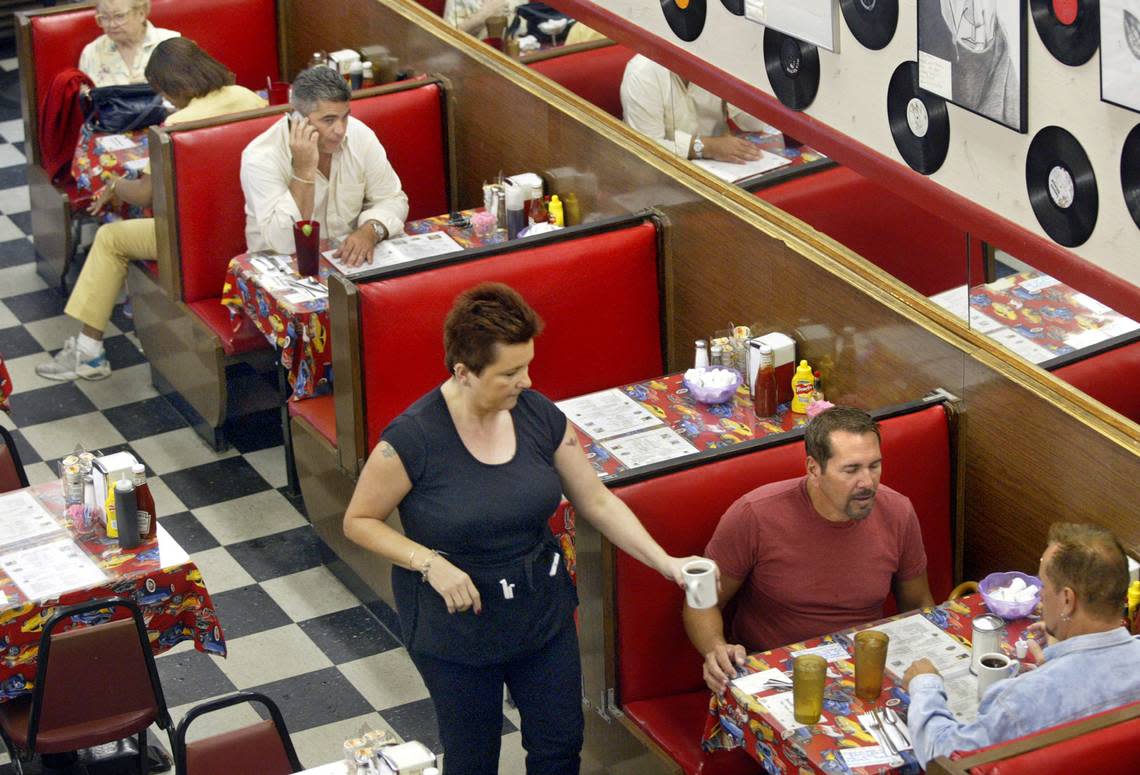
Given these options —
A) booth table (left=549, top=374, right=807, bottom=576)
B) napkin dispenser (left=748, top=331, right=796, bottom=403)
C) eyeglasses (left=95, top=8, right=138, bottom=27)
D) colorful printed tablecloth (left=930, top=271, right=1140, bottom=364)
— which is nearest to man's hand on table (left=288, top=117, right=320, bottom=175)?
booth table (left=549, top=374, right=807, bottom=576)

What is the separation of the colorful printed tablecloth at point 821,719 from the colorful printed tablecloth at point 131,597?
163cm

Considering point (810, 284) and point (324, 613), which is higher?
point (810, 284)

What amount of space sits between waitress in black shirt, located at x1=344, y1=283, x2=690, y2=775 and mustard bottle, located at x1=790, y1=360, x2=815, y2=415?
1.34 metres

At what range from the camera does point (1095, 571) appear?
12.7ft

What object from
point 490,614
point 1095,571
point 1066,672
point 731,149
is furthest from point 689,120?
point 1066,672

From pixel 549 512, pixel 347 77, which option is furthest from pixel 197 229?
pixel 549 512

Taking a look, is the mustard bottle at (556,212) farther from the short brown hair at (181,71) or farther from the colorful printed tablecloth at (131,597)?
the colorful printed tablecloth at (131,597)

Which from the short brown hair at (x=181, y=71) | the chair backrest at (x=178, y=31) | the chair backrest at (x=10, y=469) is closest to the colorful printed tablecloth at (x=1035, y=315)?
the chair backrest at (x=10, y=469)

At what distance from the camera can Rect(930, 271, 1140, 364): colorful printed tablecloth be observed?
17.7 ft

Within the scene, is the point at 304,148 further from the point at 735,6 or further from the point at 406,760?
the point at 406,760

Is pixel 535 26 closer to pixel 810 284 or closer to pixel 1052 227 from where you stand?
pixel 810 284

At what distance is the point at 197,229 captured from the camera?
276 inches

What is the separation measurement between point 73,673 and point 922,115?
2911 millimetres

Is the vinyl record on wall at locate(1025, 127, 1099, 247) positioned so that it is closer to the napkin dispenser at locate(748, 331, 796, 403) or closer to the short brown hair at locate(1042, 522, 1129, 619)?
the napkin dispenser at locate(748, 331, 796, 403)
